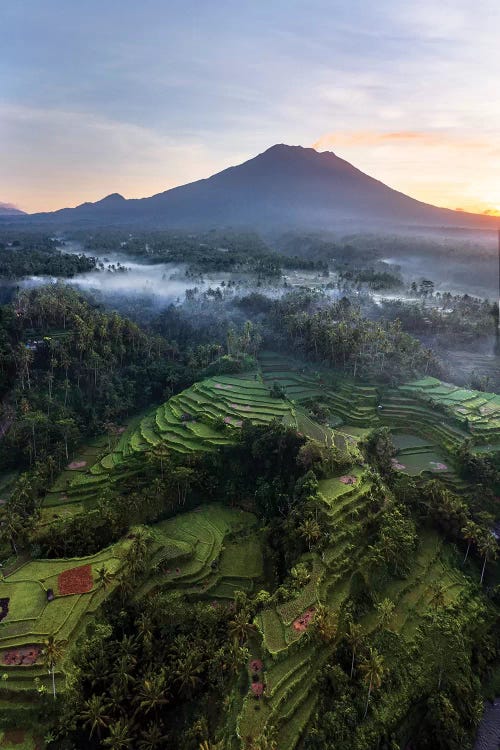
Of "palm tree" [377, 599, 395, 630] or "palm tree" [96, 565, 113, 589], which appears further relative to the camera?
"palm tree" [96, 565, 113, 589]

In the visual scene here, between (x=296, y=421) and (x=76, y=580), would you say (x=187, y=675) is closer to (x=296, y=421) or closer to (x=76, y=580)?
(x=76, y=580)

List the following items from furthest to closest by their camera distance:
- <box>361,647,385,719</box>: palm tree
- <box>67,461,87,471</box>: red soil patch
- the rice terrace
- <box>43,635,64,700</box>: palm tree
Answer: <box>67,461,87,471</box>: red soil patch, the rice terrace, <box>361,647,385,719</box>: palm tree, <box>43,635,64,700</box>: palm tree

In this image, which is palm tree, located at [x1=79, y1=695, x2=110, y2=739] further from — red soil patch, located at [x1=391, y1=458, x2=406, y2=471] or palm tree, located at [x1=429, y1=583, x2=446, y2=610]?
red soil patch, located at [x1=391, y1=458, x2=406, y2=471]

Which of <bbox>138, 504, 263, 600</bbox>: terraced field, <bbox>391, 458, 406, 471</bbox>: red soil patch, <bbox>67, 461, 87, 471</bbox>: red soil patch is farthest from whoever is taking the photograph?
<bbox>67, 461, 87, 471</bbox>: red soil patch

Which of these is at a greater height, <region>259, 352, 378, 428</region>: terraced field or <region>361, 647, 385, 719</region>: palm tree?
<region>259, 352, 378, 428</region>: terraced field

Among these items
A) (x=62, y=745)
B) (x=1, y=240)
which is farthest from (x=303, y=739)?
(x=1, y=240)

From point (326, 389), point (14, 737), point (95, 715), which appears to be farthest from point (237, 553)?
point (326, 389)

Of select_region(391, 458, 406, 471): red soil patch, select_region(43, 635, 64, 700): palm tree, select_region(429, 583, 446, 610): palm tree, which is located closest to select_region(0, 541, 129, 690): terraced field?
select_region(43, 635, 64, 700): palm tree
